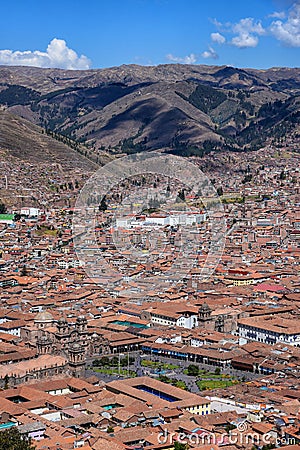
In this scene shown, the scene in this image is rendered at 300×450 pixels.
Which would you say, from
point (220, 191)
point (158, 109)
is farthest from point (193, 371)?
point (158, 109)

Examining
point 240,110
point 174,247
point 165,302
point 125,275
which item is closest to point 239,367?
point 165,302

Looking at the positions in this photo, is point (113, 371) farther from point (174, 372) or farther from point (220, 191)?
point (220, 191)

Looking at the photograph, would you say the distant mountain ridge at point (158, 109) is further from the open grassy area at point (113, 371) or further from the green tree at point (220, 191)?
the open grassy area at point (113, 371)

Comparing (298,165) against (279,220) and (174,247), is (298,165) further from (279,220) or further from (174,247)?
(174,247)

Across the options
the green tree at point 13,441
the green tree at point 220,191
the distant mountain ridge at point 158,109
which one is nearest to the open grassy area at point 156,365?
the green tree at point 13,441

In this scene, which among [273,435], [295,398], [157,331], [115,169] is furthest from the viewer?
[115,169]

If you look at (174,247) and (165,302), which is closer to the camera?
(165,302)
